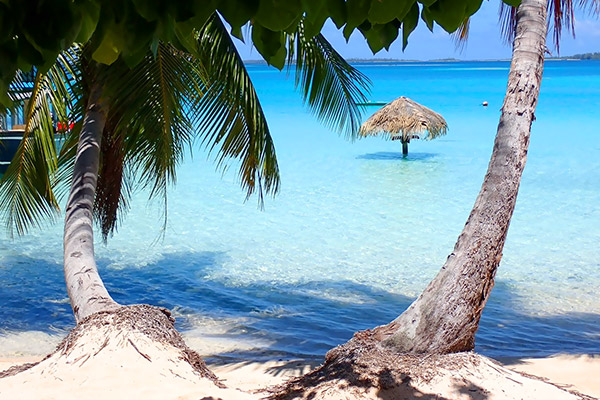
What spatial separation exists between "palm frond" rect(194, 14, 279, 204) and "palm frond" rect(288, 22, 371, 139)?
47 centimetres

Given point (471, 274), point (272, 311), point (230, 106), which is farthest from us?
point (272, 311)

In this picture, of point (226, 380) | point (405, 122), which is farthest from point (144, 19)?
point (405, 122)

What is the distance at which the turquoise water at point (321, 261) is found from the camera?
7.81 meters

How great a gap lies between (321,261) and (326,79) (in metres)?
4.78

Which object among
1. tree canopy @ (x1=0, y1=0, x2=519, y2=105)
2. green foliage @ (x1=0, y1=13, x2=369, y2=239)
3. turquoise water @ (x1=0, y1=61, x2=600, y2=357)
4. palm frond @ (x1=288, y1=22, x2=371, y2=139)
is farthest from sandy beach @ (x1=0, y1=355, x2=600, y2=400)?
tree canopy @ (x1=0, y1=0, x2=519, y2=105)

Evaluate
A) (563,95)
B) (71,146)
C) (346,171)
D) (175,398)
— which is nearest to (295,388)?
(175,398)

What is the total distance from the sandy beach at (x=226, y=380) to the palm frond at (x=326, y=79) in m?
2.29

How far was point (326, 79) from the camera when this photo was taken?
651 cm

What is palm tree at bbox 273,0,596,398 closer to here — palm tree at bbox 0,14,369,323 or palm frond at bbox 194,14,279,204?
palm tree at bbox 0,14,369,323

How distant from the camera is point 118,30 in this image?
1.84 m

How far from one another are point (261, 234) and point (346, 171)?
25.3ft

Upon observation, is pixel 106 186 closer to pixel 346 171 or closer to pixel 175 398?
pixel 175 398

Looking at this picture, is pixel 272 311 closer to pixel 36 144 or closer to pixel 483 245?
pixel 36 144

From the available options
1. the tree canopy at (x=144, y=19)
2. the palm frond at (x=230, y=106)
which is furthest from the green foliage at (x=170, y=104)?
the tree canopy at (x=144, y=19)
